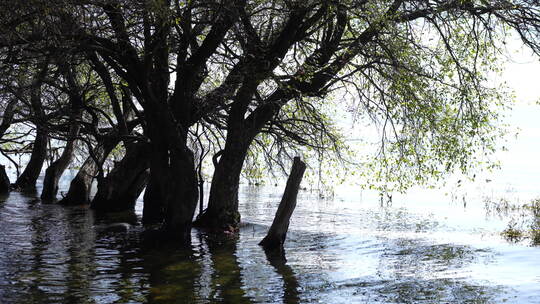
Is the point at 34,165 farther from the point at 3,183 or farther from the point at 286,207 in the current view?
the point at 286,207

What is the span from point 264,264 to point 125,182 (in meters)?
10.4

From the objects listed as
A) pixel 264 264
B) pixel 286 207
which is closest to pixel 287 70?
pixel 286 207

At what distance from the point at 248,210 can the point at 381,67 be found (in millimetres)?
13851

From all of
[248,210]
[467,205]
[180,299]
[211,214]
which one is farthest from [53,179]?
[467,205]

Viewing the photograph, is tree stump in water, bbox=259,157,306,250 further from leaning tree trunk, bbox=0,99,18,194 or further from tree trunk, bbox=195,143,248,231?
leaning tree trunk, bbox=0,99,18,194

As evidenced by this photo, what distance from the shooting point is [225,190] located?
18.5 metres

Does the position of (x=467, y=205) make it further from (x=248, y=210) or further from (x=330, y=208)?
(x=248, y=210)

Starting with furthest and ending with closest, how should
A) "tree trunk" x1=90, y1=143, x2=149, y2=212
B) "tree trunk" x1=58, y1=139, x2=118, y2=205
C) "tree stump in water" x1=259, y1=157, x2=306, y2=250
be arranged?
1. "tree trunk" x1=58, y1=139, x2=118, y2=205
2. "tree trunk" x1=90, y1=143, x2=149, y2=212
3. "tree stump in water" x1=259, y1=157, x2=306, y2=250

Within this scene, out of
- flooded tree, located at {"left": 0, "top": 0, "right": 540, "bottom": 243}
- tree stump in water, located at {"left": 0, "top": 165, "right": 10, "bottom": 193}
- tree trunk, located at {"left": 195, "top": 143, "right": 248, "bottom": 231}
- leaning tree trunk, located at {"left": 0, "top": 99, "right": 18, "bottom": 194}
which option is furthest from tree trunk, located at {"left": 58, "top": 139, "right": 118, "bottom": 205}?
tree trunk, located at {"left": 195, "top": 143, "right": 248, "bottom": 231}

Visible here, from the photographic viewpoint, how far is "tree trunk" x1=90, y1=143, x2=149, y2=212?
2297 cm

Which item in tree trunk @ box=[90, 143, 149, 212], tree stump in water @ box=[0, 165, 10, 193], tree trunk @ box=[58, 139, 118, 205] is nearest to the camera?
tree trunk @ box=[90, 143, 149, 212]

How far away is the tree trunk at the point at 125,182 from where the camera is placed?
75.4 feet

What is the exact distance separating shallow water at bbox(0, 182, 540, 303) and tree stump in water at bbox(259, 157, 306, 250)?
0.45 meters

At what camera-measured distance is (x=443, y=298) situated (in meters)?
11.9
